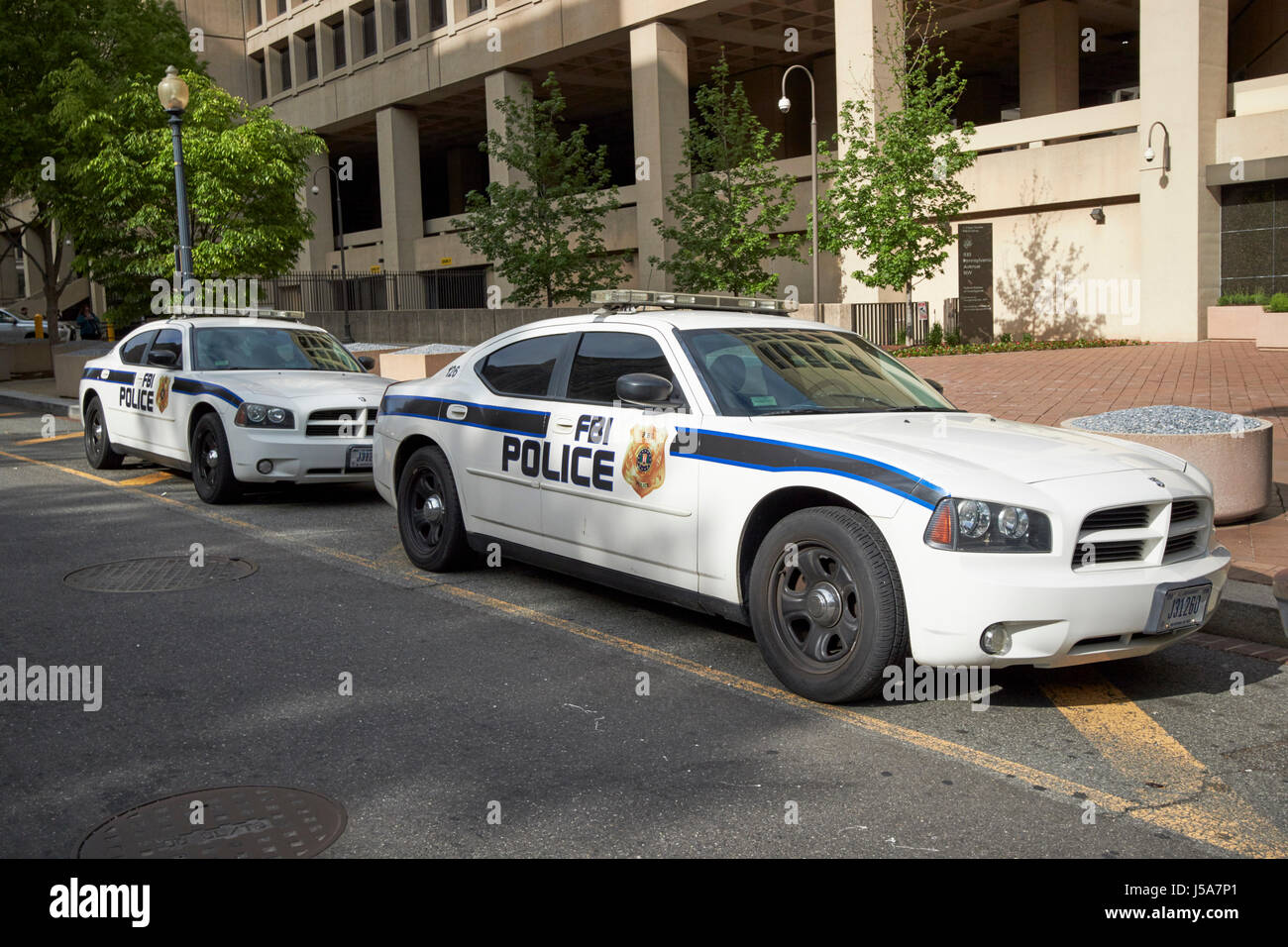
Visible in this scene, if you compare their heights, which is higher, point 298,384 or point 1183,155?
point 1183,155

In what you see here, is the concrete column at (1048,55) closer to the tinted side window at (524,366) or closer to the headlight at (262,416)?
the headlight at (262,416)

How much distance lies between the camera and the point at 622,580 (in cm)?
630

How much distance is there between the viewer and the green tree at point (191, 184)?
23375 millimetres

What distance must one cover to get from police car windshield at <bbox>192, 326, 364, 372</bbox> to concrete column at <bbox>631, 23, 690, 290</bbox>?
23.3 m

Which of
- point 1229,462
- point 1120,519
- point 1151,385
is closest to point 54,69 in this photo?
point 1151,385

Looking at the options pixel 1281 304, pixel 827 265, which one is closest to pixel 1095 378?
pixel 1281 304

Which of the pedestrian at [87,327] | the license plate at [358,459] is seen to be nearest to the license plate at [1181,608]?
the license plate at [358,459]

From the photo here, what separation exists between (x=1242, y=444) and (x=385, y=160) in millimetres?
42886

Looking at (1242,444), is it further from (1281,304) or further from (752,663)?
(1281,304)

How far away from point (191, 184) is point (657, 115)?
15.8 m

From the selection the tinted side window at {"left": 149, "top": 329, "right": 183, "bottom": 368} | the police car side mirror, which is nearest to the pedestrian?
the tinted side window at {"left": 149, "top": 329, "right": 183, "bottom": 368}

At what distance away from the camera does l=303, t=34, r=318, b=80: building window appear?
5178 centimetres

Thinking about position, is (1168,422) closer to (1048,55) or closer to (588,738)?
(588,738)

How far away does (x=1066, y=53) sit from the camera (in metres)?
34.1
